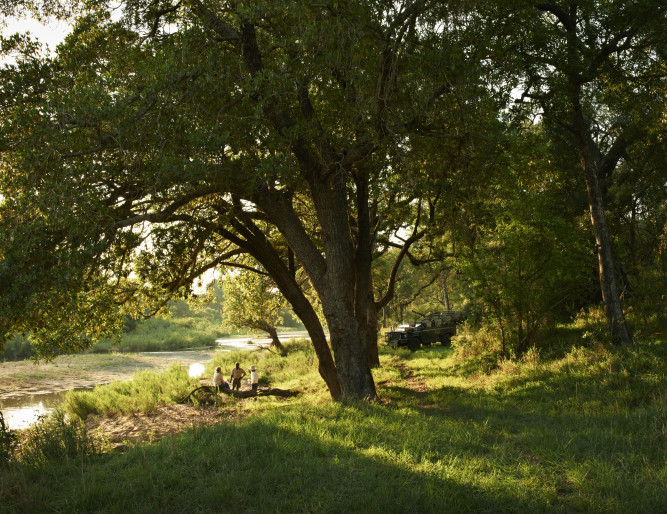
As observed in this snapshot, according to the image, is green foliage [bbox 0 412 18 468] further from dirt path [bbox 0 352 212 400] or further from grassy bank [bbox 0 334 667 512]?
dirt path [bbox 0 352 212 400]

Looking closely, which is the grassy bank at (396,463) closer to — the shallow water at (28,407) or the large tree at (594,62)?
the large tree at (594,62)

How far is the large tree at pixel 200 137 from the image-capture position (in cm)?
676

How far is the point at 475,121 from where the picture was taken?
9.45 metres

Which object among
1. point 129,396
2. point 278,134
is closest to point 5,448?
point 278,134

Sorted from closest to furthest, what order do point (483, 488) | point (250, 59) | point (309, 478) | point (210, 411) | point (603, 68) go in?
point (483, 488) → point (309, 478) → point (250, 59) → point (603, 68) → point (210, 411)

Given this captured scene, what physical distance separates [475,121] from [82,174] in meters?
7.95

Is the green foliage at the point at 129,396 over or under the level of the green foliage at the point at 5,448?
under

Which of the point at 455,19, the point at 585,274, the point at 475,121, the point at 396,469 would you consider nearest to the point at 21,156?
the point at 396,469

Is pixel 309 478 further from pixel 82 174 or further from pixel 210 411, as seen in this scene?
pixel 210 411

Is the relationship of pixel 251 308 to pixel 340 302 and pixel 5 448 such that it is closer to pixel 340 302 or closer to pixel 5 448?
pixel 340 302

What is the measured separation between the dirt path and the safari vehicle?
12938 mm

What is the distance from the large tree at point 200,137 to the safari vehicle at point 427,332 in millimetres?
14486

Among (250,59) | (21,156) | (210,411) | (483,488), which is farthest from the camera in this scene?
(210,411)

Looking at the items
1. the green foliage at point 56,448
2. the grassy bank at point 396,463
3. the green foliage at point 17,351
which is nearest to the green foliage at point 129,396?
the green foliage at point 56,448
